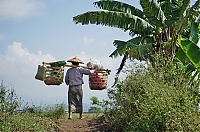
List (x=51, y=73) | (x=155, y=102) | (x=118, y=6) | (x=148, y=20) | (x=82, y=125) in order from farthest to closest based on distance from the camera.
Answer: (x=118, y=6)
(x=148, y=20)
(x=51, y=73)
(x=82, y=125)
(x=155, y=102)

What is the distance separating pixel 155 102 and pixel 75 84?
4.86 metres

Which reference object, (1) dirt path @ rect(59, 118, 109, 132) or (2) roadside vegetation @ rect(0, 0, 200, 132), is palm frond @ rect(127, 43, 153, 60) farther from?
(1) dirt path @ rect(59, 118, 109, 132)

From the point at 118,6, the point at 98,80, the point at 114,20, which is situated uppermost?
the point at 118,6

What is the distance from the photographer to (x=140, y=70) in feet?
28.9

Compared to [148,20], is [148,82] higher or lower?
lower

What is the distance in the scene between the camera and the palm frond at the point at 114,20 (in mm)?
11188

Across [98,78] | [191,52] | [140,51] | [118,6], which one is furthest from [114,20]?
[191,52]

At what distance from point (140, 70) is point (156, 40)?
363 centimetres

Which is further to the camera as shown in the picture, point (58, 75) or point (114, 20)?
point (114, 20)

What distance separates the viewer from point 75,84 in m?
11.2

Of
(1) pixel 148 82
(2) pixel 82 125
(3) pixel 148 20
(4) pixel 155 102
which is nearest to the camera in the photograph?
(4) pixel 155 102

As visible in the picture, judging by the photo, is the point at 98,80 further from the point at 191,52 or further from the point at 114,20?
the point at 191,52

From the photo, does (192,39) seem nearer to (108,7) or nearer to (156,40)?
(156,40)

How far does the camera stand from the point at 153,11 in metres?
10.8
